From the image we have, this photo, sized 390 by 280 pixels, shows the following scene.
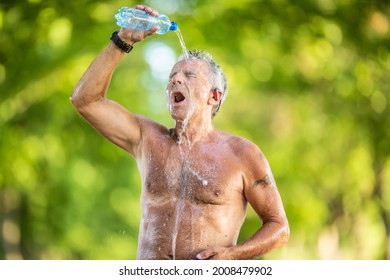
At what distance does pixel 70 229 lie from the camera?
14016 millimetres

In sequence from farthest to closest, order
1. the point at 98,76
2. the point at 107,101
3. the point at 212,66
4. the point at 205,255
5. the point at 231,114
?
1. the point at 231,114
2. the point at 212,66
3. the point at 107,101
4. the point at 98,76
5. the point at 205,255

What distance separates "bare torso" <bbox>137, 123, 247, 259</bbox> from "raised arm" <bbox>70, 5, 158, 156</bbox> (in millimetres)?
130

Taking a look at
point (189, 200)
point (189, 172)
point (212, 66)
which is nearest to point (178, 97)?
point (212, 66)

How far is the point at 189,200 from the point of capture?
3.50m

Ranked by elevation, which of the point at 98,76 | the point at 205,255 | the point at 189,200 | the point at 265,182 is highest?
the point at 98,76

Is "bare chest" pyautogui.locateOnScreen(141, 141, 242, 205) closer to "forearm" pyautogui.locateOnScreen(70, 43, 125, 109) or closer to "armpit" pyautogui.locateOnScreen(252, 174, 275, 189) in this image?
"armpit" pyautogui.locateOnScreen(252, 174, 275, 189)

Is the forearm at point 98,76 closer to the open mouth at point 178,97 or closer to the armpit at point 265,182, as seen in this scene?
the open mouth at point 178,97

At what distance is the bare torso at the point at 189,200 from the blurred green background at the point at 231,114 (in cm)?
532

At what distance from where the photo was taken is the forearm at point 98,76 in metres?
3.45

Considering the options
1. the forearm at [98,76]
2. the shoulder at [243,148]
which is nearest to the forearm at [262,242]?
the shoulder at [243,148]

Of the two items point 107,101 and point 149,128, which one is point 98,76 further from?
point 149,128

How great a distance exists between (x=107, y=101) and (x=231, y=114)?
372 inches

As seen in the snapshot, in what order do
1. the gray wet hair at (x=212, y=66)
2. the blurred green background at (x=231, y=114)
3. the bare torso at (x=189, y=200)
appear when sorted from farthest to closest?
the blurred green background at (x=231, y=114) < the gray wet hair at (x=212, y=66) < the bare torso at (x=189, y=200)
